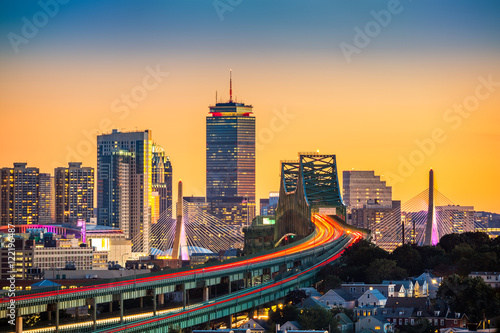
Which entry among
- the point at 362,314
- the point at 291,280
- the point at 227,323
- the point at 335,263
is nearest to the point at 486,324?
the point at 362,314

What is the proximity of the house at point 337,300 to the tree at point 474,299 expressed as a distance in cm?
946

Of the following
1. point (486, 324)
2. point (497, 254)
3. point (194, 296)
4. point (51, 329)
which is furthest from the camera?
point (497, 254)

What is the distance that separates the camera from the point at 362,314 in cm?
12962

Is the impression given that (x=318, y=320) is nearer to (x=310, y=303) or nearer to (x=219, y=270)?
(x=310, y=303)

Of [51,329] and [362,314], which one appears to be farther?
[362,314]

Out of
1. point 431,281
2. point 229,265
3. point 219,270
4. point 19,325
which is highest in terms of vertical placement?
point 229,265

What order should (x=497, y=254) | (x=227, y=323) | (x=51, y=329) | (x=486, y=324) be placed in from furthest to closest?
(x=497, y=254)
(x=227, y=323)
(x=486, y=324)
(x=51, y=329)

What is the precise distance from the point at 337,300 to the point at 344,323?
471 inches

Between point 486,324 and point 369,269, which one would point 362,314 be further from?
point 369,269

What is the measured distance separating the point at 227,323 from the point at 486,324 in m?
23.8

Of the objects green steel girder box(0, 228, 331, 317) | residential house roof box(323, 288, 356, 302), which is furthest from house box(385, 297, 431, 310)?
green steel girder box(0, 228, 331, 317)

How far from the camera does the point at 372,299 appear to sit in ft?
447

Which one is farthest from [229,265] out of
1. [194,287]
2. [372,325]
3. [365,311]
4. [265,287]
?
[372,325]

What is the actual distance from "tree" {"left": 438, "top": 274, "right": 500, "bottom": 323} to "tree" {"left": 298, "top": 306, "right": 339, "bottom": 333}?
11399 millimetres
